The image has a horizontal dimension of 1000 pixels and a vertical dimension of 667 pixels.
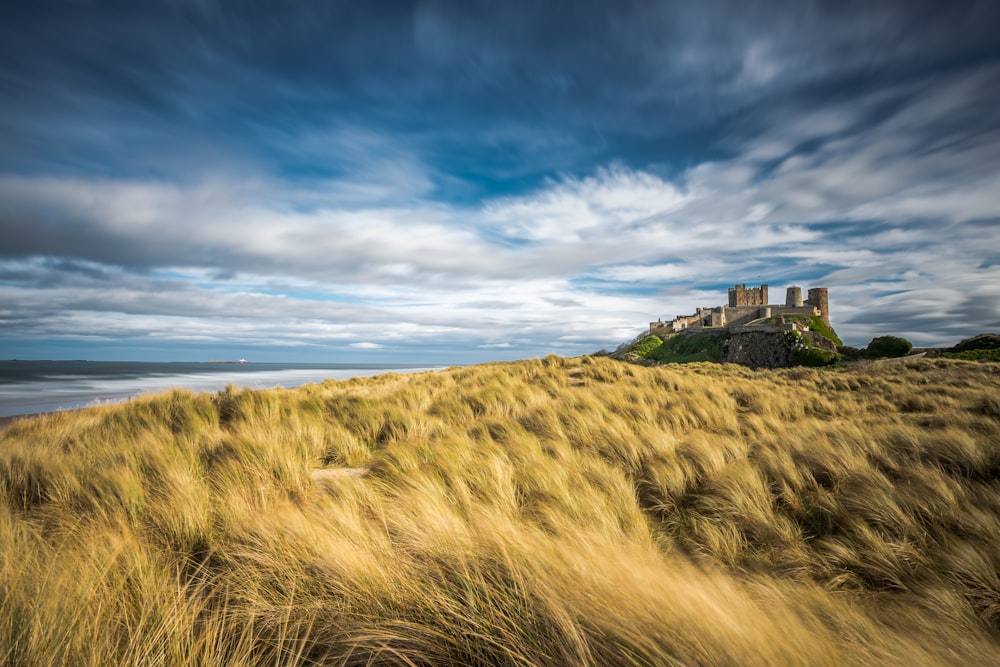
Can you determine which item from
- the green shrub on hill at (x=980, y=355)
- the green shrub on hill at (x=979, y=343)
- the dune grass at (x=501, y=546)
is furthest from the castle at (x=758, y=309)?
the dune grass at (x=501, y=546)

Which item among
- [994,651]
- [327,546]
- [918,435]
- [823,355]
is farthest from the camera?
[823,355]

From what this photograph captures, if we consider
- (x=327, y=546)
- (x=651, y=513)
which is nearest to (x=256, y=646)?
(x=327, y=546)

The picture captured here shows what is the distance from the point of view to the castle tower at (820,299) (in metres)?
41.1

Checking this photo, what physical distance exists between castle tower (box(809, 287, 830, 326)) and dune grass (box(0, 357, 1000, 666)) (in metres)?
44.4

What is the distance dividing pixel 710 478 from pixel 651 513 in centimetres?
75

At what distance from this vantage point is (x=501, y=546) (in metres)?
1.89

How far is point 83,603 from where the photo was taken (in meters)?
1.47

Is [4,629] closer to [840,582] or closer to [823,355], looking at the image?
[840,582]

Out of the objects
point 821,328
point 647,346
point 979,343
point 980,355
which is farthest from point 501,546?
point 821,328

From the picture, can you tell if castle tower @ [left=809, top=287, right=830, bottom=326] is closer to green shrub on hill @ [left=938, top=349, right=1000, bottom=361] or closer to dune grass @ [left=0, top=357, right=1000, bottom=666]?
green shrub on hill @ [left=938, top=349, right=1000, bottom=361]

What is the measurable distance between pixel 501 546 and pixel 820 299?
5179 centimetres

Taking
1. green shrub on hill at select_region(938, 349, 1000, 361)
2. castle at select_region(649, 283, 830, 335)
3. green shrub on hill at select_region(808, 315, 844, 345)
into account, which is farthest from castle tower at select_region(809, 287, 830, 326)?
green shrub on hill at select_region(938, 349, 1000, 361)

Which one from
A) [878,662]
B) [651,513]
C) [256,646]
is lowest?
[651,513]

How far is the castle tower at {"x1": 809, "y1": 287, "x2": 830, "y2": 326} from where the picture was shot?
41.1m
